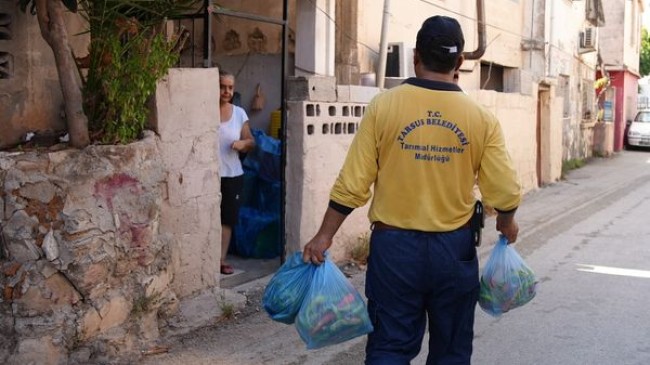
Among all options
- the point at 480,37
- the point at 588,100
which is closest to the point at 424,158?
the point at 480,37

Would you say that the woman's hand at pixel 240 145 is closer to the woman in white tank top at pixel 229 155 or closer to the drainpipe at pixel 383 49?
the woman in white tank top at pixel 229 155

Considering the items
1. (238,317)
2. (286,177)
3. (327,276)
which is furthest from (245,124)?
(327,276)

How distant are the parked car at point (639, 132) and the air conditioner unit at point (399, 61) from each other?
75.0ft

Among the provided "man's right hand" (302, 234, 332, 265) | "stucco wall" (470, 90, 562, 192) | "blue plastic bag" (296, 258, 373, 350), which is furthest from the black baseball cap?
"stucco wall" (470, 90, 562, 192)

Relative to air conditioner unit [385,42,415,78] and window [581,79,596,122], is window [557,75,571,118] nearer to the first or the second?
window [581,79,596,122]

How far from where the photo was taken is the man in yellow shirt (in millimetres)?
3189

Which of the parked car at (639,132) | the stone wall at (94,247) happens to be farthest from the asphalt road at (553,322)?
the parked car at (639,132)

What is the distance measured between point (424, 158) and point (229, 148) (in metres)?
3.31

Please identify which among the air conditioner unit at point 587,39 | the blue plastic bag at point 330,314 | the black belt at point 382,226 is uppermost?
the air conditioner unit at point 587,39

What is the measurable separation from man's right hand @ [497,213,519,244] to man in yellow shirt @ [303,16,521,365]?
110 millimetres

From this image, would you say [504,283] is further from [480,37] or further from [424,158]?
[480,37]

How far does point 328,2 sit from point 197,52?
159 centimetres

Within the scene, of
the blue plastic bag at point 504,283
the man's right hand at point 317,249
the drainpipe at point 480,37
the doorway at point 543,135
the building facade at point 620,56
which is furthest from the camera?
the building facade at point 620,56

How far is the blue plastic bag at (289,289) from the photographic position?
337cm
